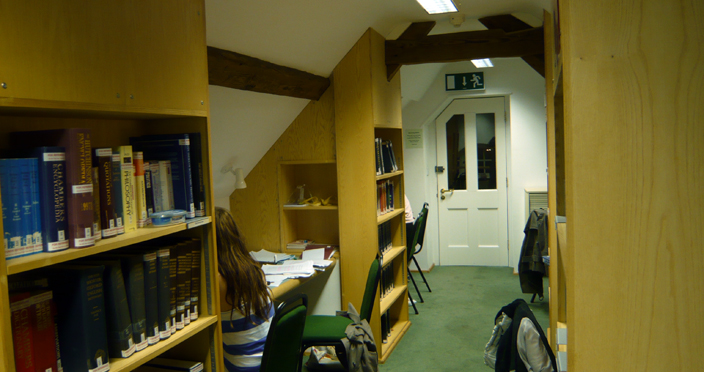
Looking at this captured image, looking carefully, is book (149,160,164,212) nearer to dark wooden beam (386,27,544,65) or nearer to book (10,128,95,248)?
book (10,128,95,248)

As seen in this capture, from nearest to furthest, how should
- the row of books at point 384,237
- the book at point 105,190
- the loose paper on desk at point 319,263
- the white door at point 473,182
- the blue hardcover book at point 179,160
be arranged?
1. the book at point 105,190
2. the blue hardcover book at point 179,160
3. the loose paper on desk at point 319,263
4. the row of books at point 384,237
5. the white door at point 473,182

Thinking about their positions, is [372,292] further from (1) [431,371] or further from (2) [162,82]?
(2) [162,82]

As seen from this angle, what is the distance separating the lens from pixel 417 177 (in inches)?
248

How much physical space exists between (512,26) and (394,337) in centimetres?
267

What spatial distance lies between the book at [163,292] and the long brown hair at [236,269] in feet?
2.35

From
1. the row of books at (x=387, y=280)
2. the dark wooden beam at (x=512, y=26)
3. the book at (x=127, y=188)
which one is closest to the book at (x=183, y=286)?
the book at (x=127, y=188)

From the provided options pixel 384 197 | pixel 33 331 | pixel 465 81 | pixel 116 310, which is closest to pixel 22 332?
pixel 33 331

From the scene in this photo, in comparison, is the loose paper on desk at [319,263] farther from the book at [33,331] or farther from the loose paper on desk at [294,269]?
the book at [33,331]

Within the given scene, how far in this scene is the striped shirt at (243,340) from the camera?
2404 millimetres

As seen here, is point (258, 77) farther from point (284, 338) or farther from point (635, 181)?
point (635, 181)

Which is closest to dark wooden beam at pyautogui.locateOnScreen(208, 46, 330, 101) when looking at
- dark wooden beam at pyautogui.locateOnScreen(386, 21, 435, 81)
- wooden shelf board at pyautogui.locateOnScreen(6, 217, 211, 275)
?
dark wooden beam at pyautogui.locateOnScreen(386, 21, 435, 81)

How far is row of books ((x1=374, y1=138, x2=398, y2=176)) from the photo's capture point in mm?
3857

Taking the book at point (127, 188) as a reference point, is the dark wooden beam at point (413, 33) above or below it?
above

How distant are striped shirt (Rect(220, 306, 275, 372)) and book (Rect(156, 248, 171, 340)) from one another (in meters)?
0.83
